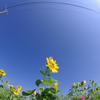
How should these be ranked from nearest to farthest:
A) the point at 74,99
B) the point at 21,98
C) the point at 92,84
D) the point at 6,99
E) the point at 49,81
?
the point at 49,81 < the point at 74,99 < the point at 6,99 < the point at 21,98 < the point at 92,84

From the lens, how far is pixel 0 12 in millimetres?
5262

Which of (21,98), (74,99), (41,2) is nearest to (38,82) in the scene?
(74,99)

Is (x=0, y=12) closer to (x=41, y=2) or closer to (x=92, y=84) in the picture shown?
(x=41, y=2)

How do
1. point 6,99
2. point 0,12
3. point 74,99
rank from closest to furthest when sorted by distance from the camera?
1. point 74,99
2. point 6,99
3. point 0,12

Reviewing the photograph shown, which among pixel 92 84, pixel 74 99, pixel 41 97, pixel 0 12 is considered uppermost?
pixel 0 12

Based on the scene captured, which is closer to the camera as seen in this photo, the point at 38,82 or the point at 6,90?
the point at 38,82

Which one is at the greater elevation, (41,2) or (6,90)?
(41,2)

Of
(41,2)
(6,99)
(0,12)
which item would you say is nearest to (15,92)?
Result: (6,99)

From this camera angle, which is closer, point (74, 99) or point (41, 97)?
point (41, 97)

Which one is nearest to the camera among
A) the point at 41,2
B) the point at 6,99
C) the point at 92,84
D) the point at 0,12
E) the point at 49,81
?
the point at 49,81

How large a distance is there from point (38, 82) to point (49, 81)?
3.2 inches

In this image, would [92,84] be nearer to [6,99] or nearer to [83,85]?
[83,85]

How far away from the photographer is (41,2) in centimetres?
454

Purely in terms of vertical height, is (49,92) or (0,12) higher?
(0,12)
